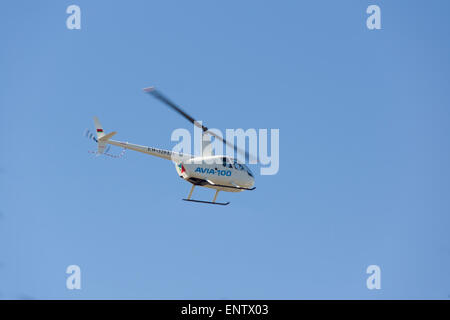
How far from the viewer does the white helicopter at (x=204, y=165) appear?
51219 mm

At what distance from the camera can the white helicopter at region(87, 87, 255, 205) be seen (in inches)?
2016

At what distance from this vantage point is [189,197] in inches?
2056

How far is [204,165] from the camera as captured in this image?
170 feet

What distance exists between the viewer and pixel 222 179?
2078 inches
